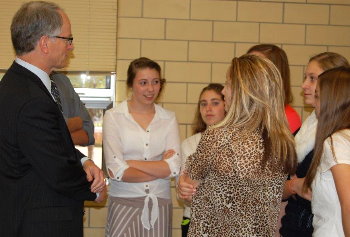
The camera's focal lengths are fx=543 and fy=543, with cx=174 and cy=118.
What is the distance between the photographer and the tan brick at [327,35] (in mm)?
4531

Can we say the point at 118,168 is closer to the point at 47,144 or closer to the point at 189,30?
the point at 47,144

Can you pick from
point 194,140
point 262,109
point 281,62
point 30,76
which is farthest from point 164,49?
point 262,109

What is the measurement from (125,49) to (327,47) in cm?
168

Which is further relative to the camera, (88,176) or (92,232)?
(92,232)

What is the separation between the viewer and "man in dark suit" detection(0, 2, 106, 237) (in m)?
2.12

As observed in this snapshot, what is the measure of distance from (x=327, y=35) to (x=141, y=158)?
2.00 m

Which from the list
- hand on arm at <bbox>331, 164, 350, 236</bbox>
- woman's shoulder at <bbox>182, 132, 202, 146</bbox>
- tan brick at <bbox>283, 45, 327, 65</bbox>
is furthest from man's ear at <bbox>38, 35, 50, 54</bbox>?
tan brick at <bbox>283, 45, 327, 65</bbox>

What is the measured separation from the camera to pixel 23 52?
91.6 inches

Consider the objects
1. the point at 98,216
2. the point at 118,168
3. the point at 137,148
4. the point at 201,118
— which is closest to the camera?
the point at 118,168

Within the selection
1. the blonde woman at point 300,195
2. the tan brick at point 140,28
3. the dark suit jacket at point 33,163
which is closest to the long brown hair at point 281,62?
the blonde woman at point 300,195

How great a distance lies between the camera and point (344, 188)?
6.66 ft

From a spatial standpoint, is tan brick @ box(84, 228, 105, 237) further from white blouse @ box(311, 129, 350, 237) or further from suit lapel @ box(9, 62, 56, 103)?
white blouse @ box(311, 129, 350, 237)

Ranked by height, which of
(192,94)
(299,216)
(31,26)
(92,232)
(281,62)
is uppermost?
(31,26)

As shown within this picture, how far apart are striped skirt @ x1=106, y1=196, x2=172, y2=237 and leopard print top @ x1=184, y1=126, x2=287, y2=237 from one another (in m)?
Result: 1.41
